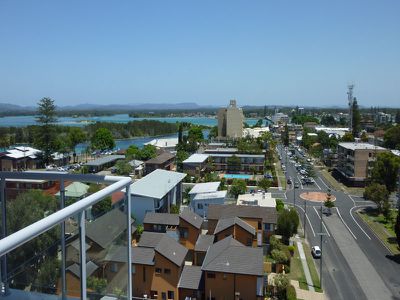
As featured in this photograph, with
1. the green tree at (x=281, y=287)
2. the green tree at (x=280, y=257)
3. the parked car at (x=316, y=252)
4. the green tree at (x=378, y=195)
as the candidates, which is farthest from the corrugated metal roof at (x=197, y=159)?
the green tree at (x=281, y=287)

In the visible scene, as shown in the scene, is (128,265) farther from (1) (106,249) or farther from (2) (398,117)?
(2) (398,117)

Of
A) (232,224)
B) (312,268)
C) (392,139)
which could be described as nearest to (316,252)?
(312,268)

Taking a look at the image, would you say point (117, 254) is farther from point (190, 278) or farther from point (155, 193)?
point (155, 193)

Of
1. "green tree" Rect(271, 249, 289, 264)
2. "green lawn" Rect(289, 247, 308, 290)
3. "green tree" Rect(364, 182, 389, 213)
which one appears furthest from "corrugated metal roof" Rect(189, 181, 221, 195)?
"green tree" Rect(364, 182, 389, 213)

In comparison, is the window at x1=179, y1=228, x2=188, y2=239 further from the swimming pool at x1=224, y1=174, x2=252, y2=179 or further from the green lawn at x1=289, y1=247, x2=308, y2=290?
the swimming pool at x1=224, y1=174, x2=252, y2=179

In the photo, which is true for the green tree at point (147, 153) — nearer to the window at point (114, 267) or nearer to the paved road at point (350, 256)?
the paved road at point (350, 256)
